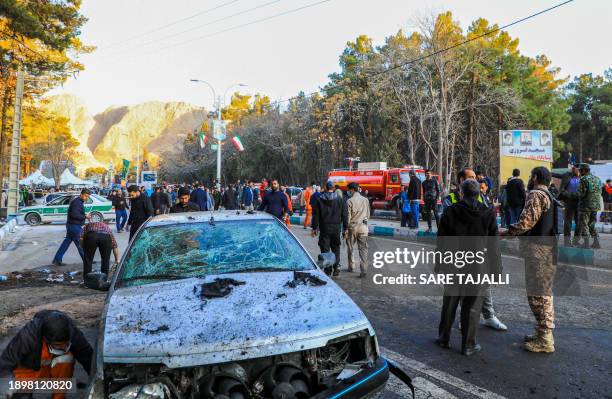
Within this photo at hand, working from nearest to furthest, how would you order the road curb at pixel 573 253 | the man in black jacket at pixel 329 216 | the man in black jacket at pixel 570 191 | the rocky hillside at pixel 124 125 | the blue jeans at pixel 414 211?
the man in black jacket at pixel 329 216, the road curb at pixel 573 253, the man in black jacket at pixel 570 191, the blue jeans at pixel 414 211, the rocky hillside at pixel 124 125

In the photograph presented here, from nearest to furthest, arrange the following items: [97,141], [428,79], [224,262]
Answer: [224,262], [428,79], [97,141]

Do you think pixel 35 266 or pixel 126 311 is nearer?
pixel 126 311

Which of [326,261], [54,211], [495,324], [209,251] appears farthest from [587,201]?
[54,211]

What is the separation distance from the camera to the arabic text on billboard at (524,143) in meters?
22.7

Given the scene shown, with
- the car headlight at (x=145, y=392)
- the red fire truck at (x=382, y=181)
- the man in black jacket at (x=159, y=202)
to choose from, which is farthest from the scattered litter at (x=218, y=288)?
the red fire truck at (x=382, y=181)

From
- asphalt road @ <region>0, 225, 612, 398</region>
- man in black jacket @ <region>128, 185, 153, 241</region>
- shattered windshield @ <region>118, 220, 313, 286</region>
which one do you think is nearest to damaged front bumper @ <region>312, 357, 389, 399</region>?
Result: asphalt road @ <region>0, 225, 612, 398</region>

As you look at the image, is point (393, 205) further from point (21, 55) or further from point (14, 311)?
point (14, 311)

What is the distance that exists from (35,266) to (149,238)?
8049 mm

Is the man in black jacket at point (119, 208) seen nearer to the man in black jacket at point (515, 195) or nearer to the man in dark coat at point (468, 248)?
the man in black jacket at point (515, 195)

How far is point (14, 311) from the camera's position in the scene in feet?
22.4

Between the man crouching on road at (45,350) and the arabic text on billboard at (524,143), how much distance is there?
72.0 ft

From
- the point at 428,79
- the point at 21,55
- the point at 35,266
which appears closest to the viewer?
the point at 35,266

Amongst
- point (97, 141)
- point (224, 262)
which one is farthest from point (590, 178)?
point (97, 141)

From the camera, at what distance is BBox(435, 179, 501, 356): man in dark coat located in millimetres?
4910
